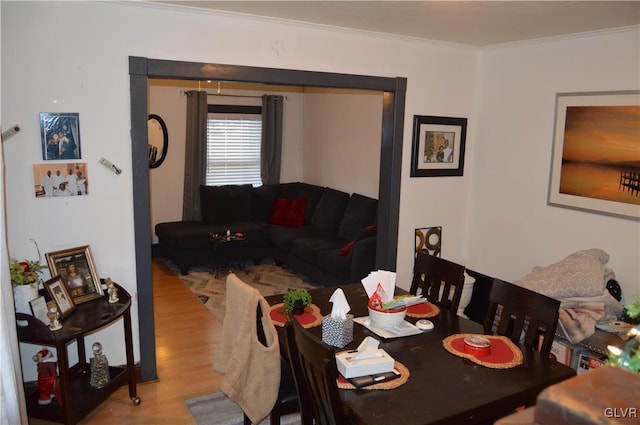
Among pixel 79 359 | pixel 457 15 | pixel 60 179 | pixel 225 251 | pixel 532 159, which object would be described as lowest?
pixel 79 359

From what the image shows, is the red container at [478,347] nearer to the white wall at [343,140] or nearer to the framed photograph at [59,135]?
the framed photograph at [59,135]

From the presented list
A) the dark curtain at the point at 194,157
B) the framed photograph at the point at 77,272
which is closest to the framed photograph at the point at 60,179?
the framed photograph at the point at 77,272

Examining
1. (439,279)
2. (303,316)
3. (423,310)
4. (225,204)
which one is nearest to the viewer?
(303,316)

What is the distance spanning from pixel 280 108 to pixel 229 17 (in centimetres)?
394

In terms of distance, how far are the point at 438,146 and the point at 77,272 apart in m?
2.92

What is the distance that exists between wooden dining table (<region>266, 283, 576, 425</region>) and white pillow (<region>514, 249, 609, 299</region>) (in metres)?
1.19

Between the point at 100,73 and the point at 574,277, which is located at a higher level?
the point at 100,73

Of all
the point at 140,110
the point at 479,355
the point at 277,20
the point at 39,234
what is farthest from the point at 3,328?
the point at 277,20

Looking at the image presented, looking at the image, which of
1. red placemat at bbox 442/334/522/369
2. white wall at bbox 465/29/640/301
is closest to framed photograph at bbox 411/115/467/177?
white wall at bbox 465/29/640/301

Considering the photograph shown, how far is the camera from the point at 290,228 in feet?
21.3

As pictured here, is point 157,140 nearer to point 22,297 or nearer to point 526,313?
point 22,297

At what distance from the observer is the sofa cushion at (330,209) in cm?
617

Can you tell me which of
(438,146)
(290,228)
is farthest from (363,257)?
(290,228)

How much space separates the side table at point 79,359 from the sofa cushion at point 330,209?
11.1ft
